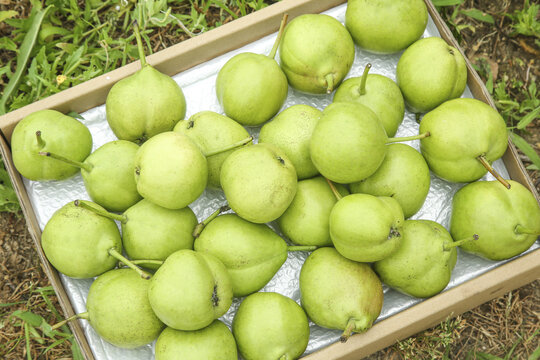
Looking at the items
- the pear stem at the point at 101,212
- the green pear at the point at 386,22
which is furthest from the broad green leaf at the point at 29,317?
the green pear at the point at 386,22

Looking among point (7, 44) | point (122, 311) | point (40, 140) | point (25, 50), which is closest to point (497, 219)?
point (122, 311)

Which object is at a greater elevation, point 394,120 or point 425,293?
point 394,120

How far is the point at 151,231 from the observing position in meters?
2.15

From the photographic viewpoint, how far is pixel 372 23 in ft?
8.11

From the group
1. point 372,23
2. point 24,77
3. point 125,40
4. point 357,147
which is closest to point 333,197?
point 357,147

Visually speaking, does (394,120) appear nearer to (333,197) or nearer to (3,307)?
Result: (333,197)

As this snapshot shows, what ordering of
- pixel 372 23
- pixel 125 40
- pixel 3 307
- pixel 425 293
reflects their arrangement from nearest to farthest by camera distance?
pixel 425 293, pixel 372 23, pixel 3 307, pixel 125 40

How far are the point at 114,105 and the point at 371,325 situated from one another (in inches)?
56.1

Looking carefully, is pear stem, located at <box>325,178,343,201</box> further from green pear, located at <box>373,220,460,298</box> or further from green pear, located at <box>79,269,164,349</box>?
green pear, located at <box>79,269,164,349</box>

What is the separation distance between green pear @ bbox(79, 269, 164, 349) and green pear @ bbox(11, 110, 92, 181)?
0.55 m

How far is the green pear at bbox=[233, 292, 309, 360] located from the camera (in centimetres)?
205

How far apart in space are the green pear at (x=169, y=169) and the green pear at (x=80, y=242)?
24 centimetres

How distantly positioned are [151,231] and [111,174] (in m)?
0.29

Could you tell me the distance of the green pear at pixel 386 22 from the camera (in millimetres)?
2445
